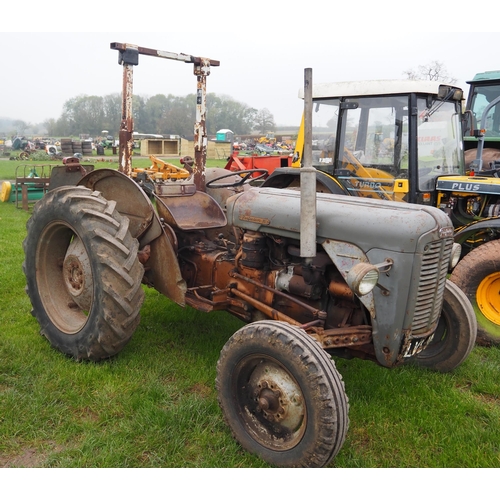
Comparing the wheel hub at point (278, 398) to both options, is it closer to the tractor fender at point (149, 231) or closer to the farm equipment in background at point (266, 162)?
the tractor fender at point (149, 231)

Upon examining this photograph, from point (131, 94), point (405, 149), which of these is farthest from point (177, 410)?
point (405, 149)

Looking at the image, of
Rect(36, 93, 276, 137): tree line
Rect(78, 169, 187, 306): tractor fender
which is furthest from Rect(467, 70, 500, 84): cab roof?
Rect(78, 169, 187, 306): tractor fender

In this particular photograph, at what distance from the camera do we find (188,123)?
1458 inches

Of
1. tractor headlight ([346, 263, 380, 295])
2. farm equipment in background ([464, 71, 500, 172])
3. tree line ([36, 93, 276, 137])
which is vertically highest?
tree line ([36, 93, 276, 137])

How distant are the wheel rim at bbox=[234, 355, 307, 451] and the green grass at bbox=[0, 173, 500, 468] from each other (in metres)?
0.16

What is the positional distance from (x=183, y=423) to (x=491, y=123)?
21.5ft

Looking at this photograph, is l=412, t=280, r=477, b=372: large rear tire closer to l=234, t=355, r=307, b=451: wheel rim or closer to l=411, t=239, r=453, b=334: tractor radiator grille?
l=411, t=239, r=453, b=334: tractor radiator grille

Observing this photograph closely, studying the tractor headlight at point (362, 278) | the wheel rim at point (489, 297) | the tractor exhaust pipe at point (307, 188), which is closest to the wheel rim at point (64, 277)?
the tractor exhaust pipe at point (307, 188)

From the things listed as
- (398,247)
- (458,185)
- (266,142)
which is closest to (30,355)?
(398,247)

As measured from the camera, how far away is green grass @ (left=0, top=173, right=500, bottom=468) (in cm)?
270

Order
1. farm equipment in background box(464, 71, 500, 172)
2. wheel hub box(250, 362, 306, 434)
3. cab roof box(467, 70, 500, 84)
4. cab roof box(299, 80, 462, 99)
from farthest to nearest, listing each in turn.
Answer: cab roof box(467, 70, 500, 84) < farm equipment in background box(464, 71, 500, 172) < cab roof box(299, 80, 462, 99) < wheel hub box(250, 362, 306, 434)

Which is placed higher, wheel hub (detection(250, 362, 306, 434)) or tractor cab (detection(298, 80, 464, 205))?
tractor cab (detection(298, 80, 464, 205))

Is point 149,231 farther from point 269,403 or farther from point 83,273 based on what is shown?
point 269,403

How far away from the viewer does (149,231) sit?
3.78 meters
